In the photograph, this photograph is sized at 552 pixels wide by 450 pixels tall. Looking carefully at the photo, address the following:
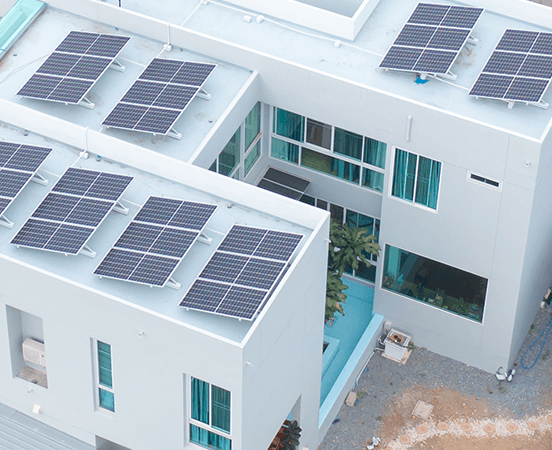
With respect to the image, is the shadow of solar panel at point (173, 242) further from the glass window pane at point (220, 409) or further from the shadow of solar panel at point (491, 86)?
the shadow of solar panel at point (491, 86)

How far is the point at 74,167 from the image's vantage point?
30.2m

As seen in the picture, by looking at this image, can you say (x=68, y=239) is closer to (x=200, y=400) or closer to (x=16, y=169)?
(x=16, y=169)

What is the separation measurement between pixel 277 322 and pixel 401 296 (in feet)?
31.2

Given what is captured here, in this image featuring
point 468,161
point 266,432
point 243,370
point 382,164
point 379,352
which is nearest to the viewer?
point 243,370

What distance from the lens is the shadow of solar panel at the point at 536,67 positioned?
32.4 m

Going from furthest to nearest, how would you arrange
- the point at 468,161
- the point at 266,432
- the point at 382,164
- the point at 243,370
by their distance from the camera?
the point at 382,164 → the point at 468,161 → the point at 266,432 → the point at 243,370

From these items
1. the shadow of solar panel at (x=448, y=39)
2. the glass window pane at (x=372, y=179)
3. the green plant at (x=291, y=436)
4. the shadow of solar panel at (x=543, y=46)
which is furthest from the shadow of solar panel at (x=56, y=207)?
the shadow of solar panel at (x=543, y=46)

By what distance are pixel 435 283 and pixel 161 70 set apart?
10.5 m

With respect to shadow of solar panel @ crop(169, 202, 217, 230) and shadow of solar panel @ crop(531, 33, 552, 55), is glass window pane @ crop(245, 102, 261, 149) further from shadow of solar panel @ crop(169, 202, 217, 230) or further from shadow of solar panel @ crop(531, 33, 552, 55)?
shadow of solar panel @ crop(531, 33, 552, 55)

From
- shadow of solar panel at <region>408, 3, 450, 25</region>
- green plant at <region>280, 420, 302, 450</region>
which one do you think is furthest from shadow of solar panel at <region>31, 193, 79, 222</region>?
shadow of solar panel at <region>408, 3, 450, 25</region>

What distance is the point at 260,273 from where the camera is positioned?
89.9 feet

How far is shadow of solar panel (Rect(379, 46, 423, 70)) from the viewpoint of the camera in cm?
3278

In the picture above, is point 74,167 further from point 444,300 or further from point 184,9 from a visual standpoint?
point 444,300

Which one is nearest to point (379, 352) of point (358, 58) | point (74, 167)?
point (358, 58)
